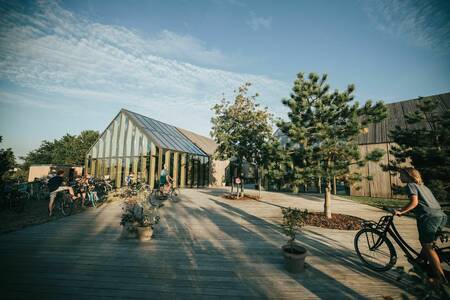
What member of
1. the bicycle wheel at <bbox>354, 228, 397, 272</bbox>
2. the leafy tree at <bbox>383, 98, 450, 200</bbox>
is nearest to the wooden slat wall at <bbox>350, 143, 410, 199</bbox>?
the leafy tree at <bbox>383, 98, 450, 200</bbox>

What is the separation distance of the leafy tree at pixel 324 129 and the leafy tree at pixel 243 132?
236 inches

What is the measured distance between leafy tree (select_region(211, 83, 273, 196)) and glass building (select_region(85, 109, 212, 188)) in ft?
22.9

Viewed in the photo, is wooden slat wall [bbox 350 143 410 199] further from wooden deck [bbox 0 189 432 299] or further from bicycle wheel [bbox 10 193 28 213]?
bicycle wheel [bbox 10 193 28 213]

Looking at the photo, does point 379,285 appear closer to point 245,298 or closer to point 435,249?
point 435,249

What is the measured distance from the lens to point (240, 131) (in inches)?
569

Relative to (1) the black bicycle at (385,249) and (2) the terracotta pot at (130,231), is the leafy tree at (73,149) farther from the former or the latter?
(1) the black bicycle at (385,249)

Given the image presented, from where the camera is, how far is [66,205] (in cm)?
919

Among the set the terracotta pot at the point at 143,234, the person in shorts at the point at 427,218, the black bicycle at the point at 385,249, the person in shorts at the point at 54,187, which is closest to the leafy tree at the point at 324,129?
the black bicycle at the point at 385,249

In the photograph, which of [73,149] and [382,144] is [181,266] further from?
[73,149]

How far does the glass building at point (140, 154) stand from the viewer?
19.2m

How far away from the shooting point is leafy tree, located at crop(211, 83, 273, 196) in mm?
14383

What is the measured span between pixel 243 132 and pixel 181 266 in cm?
1104

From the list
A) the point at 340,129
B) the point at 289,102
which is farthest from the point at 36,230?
the point at 340,129

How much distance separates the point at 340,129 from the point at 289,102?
7.01 feet
